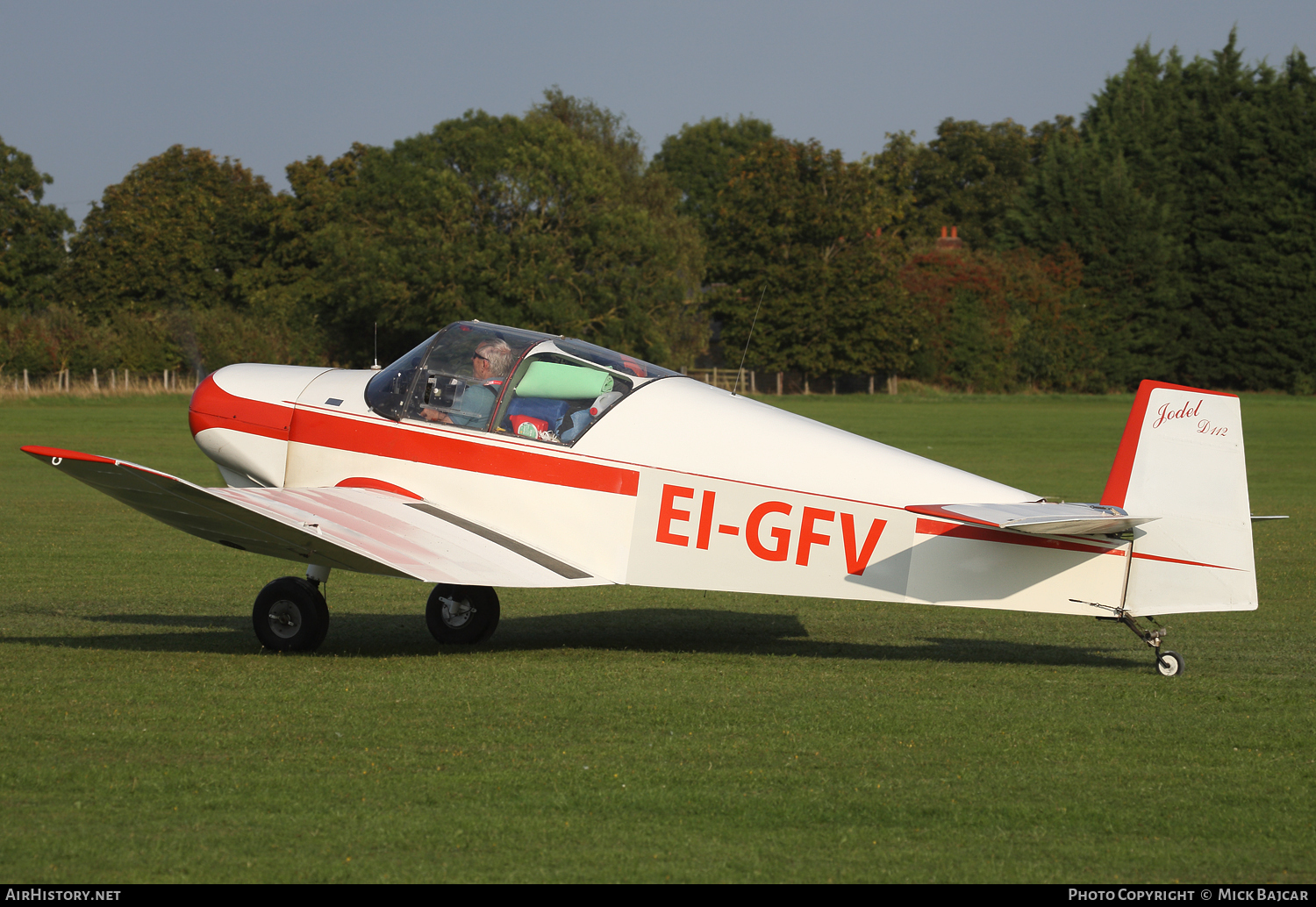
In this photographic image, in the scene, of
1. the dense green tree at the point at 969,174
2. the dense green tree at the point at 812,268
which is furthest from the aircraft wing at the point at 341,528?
the dense green tree at the point at 969,174

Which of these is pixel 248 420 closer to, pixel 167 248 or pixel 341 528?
pixel 341 528

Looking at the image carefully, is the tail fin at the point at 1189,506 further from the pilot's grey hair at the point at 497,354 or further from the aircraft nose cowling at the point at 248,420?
the aircraft nose cowling at the point at 248,420

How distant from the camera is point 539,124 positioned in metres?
68.6

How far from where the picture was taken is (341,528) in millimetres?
7512

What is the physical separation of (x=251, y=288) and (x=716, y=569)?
70.5 metres

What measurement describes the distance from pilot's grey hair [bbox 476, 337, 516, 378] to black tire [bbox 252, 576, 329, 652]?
6.19ft

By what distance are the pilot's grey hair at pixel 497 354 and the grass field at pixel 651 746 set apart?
→ 1927 millimetres

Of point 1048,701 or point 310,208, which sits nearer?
point 1048,701

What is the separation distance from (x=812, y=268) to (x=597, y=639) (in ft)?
201

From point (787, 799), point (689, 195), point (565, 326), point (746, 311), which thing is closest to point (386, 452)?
point (787, 799)
